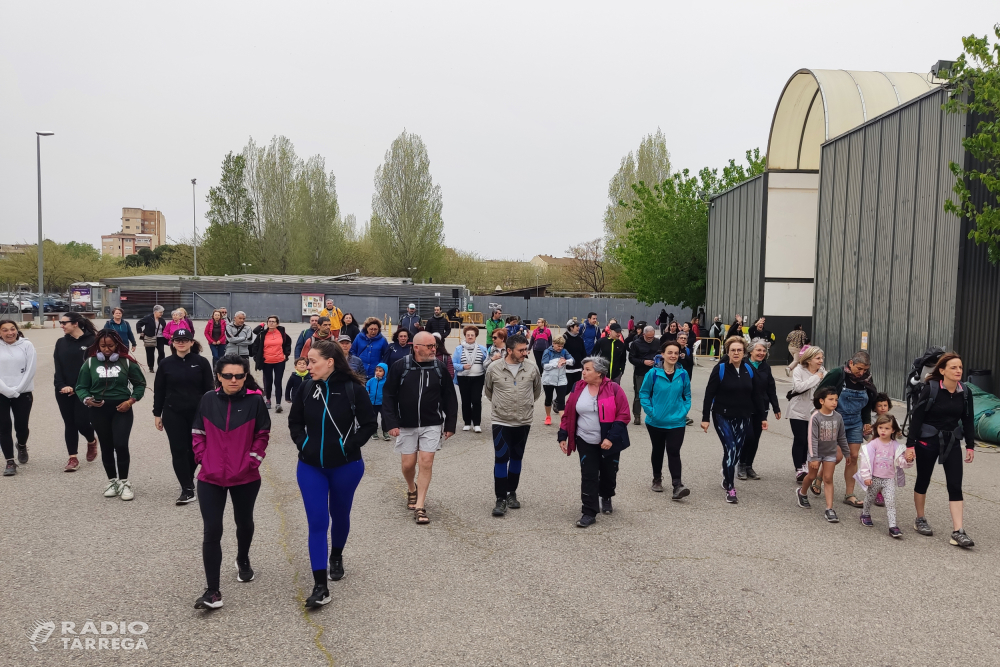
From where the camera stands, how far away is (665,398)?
714 cm

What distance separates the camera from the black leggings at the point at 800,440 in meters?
7.53

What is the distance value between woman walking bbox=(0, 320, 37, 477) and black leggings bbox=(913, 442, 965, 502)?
8.81 metres

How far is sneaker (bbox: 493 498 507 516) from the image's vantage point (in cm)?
649

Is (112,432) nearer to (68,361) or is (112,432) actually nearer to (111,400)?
(111,400)

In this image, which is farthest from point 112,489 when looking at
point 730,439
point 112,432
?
point 730,439

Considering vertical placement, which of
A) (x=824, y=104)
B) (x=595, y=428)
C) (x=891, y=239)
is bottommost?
(x=595, y=428)

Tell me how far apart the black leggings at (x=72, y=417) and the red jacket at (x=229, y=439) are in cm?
391

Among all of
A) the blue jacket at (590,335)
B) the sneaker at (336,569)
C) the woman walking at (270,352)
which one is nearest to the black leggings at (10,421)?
the woman walking at (270,352)

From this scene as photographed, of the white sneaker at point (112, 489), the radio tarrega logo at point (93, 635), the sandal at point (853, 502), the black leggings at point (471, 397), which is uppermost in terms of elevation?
the black leggings at point (471, 397)

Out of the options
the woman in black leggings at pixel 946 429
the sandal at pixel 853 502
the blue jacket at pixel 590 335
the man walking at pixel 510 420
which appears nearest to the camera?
the woman in black leggings at pixel 946 429

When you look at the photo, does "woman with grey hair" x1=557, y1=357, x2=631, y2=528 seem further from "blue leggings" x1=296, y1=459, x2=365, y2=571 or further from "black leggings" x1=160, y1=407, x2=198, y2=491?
"black leggings" x1=160, y1=407, x2=198, y2=491

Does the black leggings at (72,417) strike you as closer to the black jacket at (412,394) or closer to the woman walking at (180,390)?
Answer: the woman walking at (180,390)

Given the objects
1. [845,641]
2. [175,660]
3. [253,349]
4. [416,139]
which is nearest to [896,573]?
[845,641]

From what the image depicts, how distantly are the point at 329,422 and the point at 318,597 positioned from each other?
1.10m
